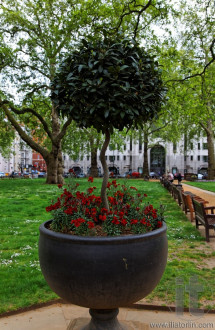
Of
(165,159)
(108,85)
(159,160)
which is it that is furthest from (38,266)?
(159,160)

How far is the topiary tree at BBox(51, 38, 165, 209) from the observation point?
3092 mm

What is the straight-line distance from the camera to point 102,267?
101 inches

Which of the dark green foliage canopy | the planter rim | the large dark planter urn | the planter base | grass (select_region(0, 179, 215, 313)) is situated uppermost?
the dark green foliage canopy

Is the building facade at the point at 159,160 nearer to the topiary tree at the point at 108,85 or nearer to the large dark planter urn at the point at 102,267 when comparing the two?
the topiary tree at the point at 108,85

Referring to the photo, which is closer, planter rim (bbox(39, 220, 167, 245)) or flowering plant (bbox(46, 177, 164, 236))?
planter rim (bbox(39, 220, 167, 245))

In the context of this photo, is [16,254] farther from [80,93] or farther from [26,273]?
[80,93]

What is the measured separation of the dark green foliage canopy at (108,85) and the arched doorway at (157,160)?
2663 inches

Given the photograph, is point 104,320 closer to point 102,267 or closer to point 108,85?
point 102,267

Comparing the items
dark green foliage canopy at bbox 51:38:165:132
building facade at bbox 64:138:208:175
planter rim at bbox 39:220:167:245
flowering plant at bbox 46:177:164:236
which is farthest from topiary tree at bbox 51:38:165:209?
building facade at bbox 64:138:208:175

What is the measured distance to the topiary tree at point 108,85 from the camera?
3.09m

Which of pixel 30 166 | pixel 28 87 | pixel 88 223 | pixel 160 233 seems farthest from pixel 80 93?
pixel 30 166

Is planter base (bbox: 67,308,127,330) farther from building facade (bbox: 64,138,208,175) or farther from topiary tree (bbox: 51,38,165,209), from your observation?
building facade (bbox: 64,138,208,175)

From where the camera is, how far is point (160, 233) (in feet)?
9.55

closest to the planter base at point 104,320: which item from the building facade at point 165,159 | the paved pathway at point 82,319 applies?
the paved pathway at point 82,319
